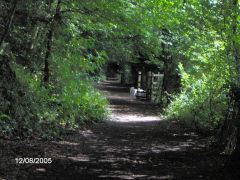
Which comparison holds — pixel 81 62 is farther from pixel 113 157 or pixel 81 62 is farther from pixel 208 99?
pixel 208 99

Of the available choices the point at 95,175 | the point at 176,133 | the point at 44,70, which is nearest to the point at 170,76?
the point at 176,133

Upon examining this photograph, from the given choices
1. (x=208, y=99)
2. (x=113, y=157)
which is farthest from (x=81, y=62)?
(x=208, y=99)

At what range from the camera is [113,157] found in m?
5.66

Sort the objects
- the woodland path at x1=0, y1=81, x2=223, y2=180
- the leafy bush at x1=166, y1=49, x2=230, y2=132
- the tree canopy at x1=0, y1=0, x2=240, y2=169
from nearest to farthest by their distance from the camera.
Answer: the woodland path at x1=0, y1=81, x2=223, y2=180 < the tree canopy at x1=0, y1=0, x2=240, y2=169 < the leafy bush at x1=166, y1=49, x2=230, y2=132

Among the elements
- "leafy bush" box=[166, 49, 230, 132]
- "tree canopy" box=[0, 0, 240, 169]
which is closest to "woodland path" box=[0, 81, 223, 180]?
"tree canopy" box=[0, 0, 240, 169]

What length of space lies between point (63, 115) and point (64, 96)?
615 millimetres

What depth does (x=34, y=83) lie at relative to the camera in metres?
7.81

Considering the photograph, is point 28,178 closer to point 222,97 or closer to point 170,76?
point 222,97

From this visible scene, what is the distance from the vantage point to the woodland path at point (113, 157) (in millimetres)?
4389

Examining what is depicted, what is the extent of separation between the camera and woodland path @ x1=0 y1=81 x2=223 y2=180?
439cm

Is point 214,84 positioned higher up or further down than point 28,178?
higher up

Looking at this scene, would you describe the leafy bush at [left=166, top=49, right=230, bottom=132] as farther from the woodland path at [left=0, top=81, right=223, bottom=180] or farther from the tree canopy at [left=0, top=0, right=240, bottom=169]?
the woodland path at [left=0, top=81, right=223, bottom=180]

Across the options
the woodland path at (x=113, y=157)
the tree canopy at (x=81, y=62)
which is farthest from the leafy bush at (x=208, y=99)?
the woodland path at (x=113, y=157)

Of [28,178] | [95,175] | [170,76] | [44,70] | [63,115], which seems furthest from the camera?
[170,76]
